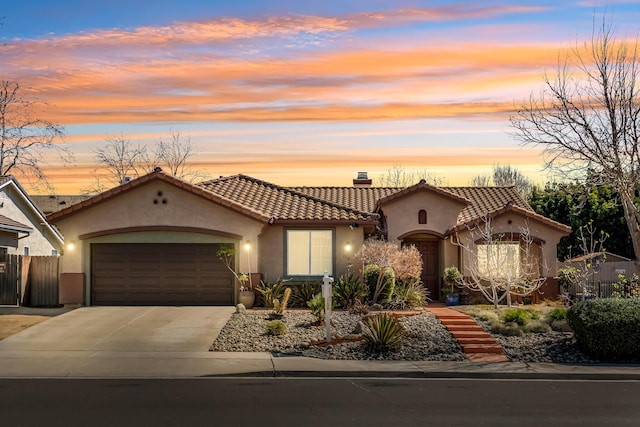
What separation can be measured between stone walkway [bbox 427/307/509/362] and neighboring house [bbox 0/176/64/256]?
53.9 feet

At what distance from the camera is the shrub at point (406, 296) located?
27797 mm

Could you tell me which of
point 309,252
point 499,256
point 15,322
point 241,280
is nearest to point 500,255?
point 499,256

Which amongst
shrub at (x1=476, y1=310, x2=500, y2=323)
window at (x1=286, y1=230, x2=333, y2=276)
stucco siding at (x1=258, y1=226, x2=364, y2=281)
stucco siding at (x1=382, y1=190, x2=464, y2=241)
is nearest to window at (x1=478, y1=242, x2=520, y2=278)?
stucco siding at (x1=382, y1=190, x2=464, y2=241)

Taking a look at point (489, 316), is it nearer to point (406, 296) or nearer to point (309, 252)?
point (406, 296)

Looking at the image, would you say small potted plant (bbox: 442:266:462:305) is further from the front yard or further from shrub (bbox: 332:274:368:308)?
the front yard

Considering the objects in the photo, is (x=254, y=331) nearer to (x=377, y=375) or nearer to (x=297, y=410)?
(x=377, y=375)

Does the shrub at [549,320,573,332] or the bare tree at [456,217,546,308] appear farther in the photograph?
the bare tree at [456,217,546,308]

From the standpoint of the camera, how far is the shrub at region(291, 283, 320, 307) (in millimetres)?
28709

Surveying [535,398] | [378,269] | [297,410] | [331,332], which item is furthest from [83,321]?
[535,398]

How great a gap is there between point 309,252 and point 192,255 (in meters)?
4.12

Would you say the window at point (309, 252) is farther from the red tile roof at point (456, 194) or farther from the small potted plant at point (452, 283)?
the red tile roof at point (456, 194)

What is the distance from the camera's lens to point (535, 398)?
15.5 metres

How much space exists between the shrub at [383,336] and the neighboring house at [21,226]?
52.8 feet

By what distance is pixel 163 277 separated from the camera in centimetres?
2884
